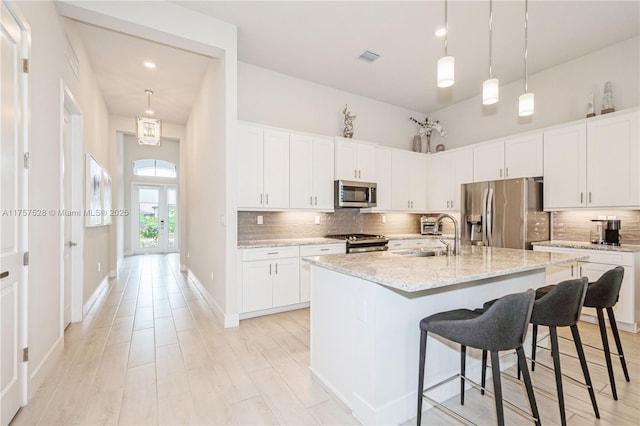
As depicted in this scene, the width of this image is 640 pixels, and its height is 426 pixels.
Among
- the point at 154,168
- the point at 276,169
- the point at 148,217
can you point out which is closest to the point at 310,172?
the point at 276,169

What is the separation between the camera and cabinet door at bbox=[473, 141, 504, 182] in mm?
4434

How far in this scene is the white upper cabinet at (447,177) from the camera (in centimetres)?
493

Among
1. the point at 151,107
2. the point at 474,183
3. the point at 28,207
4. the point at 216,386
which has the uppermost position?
the point at 151,107

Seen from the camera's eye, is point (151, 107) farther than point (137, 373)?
Yes

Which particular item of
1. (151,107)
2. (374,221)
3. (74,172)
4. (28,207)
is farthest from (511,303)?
(151,107)

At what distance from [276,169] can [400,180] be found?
2.40m

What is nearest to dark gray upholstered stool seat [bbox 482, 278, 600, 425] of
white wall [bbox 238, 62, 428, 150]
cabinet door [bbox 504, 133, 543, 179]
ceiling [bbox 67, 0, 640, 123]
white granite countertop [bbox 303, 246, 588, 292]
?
white granite countertop [bbox 303, 246, 588, 292]

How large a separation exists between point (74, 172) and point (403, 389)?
409cm

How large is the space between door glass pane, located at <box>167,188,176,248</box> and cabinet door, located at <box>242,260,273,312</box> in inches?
290

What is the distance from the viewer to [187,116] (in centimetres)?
606

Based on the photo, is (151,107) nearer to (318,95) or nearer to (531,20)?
(318,95)

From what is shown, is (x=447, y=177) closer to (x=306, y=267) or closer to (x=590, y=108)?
(x=590, y=108)

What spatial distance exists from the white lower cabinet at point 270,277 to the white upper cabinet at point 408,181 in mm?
2269

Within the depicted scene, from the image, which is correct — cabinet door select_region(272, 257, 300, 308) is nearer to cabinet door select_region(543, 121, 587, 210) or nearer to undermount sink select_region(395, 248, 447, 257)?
undermount sink select_region(395, 248, 447, 257)
